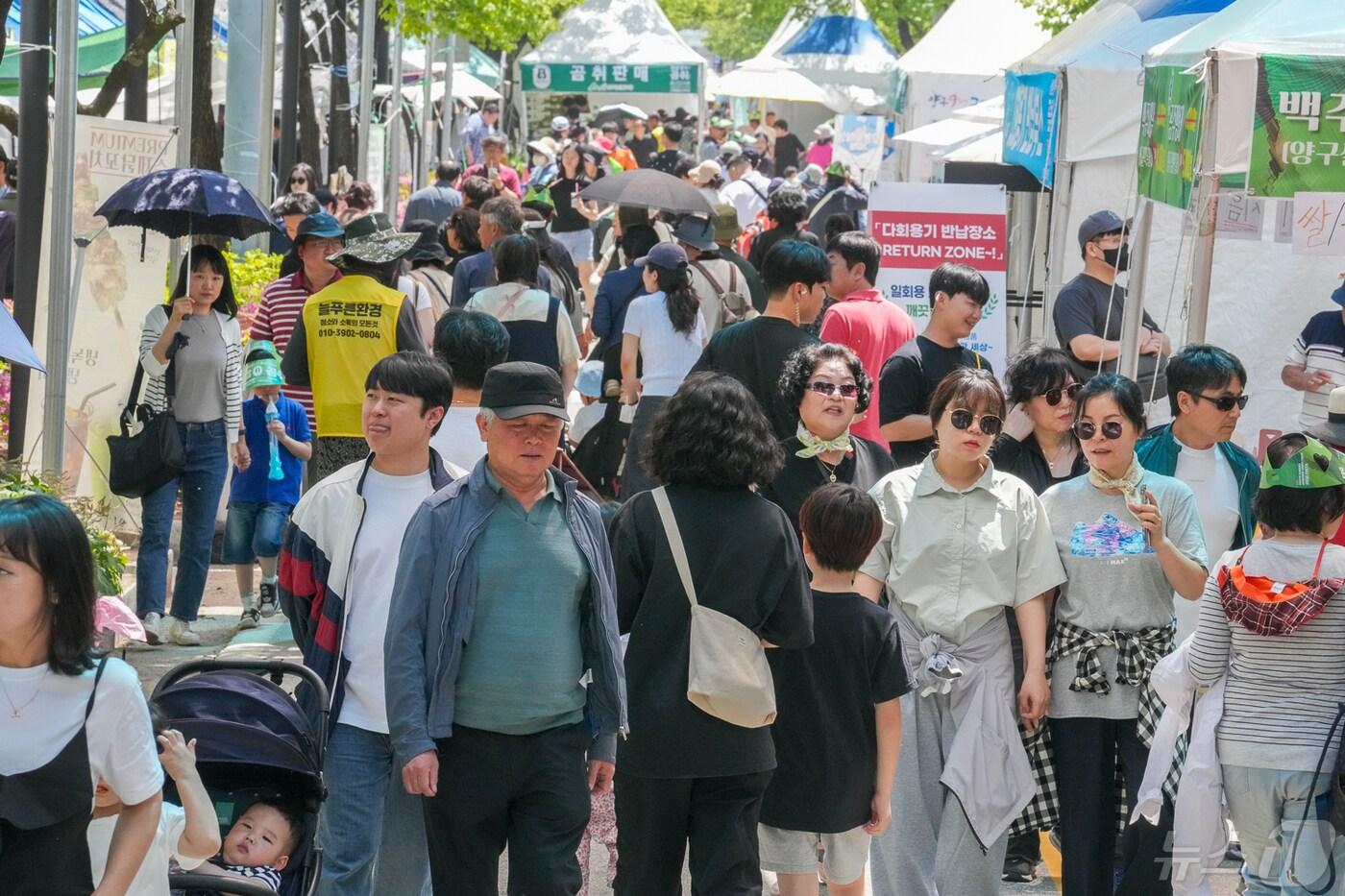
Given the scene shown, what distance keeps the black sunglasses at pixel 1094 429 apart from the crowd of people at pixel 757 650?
0.05ft

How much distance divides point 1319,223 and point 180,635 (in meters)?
5.51

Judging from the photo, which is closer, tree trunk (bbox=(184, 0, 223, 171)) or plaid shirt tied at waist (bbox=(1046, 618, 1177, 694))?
plaid shirt tied at waist (bbox=(1046, 618, 1177, 694))

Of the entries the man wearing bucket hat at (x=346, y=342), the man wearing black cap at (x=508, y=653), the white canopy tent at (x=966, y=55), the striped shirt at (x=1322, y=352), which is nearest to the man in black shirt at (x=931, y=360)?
the man wearing bucket hat at (x=346, y=342)

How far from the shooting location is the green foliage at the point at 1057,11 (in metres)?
18.2

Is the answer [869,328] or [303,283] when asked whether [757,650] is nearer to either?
[869,328]

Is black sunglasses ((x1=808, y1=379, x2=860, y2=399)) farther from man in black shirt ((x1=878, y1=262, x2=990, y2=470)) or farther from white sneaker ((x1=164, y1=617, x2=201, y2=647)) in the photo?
white sneaker ((x1=164, y1=617, x2=201, y2=647))

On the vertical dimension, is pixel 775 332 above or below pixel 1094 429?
above

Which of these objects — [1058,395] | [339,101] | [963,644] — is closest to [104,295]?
[1058,395]

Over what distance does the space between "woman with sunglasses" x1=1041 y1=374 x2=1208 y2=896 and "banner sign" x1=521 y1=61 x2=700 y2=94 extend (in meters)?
32.3

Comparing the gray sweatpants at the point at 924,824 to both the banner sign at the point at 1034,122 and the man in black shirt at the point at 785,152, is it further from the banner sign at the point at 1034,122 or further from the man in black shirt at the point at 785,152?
the man in black shirt at the point at 785,152

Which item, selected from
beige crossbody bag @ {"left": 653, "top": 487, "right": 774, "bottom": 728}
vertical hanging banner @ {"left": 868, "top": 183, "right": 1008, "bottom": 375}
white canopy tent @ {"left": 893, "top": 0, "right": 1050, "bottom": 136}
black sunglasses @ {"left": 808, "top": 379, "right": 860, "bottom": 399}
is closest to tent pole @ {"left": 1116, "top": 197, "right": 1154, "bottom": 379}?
vertical hanging banner @ {"left": 868, "top": 183, "right": 1008, "bottom": 375}

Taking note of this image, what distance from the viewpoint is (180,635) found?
8734 mm

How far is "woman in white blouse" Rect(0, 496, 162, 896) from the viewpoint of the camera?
11.3ft

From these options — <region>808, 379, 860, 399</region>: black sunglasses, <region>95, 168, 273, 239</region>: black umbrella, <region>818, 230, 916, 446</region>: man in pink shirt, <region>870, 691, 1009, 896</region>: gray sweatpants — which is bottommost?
<region>870, 691, 1009, 896</region>: gray sweatpants
